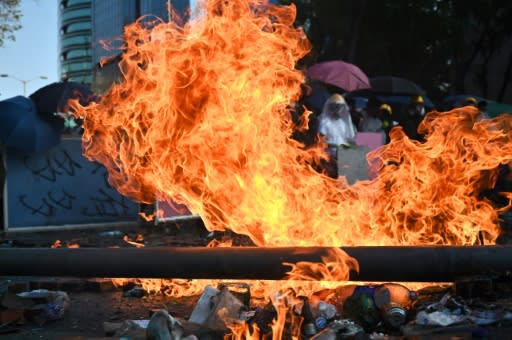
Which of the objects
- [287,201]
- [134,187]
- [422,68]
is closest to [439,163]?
[287,201]

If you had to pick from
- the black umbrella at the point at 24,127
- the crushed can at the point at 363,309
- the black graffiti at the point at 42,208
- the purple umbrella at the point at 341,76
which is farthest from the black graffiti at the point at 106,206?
the crushed can at the point at 363,309

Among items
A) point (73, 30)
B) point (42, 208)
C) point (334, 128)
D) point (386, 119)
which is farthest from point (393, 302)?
point (73, 30)

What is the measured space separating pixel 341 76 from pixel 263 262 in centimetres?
820

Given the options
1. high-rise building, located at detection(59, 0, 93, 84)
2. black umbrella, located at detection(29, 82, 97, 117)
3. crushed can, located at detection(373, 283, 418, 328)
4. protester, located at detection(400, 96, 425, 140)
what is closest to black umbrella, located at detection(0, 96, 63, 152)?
black umbrella, located at detection(29, 82, 97, 117)

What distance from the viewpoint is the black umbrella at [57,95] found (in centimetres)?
992

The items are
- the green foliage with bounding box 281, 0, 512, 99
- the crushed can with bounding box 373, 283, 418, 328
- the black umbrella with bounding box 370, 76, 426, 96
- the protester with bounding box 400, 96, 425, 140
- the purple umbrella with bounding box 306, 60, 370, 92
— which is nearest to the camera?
the crushed can with bounding box 373, 283, 418, 328

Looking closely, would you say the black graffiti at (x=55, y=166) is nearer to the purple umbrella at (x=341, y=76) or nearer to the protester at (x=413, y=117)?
the purple umbrella at (x=341, y=76)

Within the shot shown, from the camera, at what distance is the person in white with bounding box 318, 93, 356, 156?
10266 millimetres

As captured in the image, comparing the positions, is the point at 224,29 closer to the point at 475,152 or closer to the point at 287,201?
the point at 287,201

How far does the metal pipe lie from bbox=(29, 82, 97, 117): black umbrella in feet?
16.9

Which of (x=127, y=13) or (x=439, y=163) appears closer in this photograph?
(x=439, y=163)

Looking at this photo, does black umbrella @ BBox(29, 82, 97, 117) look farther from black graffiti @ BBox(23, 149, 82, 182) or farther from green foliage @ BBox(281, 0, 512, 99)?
green foliage @ BBox(281, 0, 512, 99)

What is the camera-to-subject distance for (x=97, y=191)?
10805mm

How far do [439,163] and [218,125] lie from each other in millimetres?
2324
